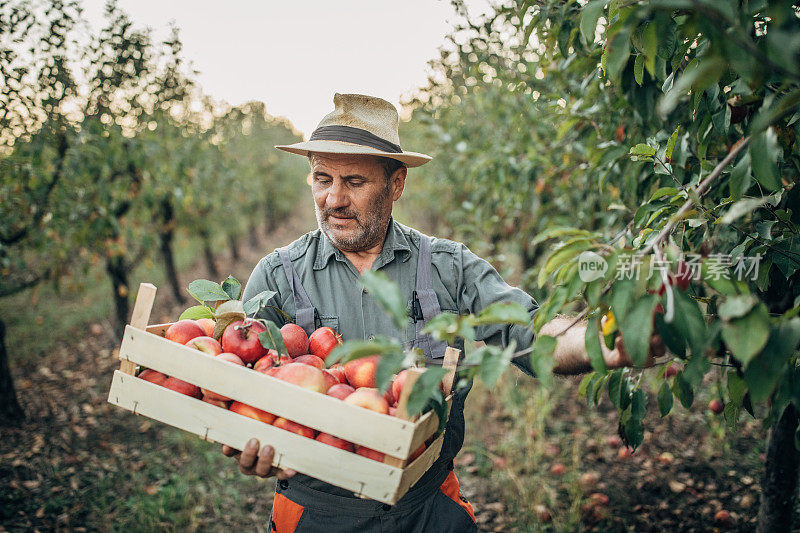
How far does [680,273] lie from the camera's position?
3.24 feet

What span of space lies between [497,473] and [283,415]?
274 centimetres

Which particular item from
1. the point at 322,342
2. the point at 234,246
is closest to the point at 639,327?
the point at 322,342

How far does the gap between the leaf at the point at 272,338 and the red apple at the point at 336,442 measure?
0.28 metres

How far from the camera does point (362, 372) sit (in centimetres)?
144

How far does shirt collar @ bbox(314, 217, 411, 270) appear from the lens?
198 cm

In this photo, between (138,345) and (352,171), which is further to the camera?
(352,171)

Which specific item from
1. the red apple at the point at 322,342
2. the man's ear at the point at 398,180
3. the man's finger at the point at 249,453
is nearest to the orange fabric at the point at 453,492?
the red apple at the point at 322,342

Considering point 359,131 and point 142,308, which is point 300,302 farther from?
point 359,131

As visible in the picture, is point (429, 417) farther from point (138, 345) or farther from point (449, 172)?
point (449, 172)

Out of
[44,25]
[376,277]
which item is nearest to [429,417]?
[376,277]

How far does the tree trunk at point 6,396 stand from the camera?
4.03 m

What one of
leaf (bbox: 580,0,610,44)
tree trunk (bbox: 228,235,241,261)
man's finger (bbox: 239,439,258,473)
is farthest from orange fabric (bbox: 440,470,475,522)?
tree trunk (bbox: 228,235,241,261)

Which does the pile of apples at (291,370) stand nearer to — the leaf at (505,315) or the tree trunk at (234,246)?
the leaf at (505,315)

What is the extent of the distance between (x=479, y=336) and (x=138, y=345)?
1.17m
